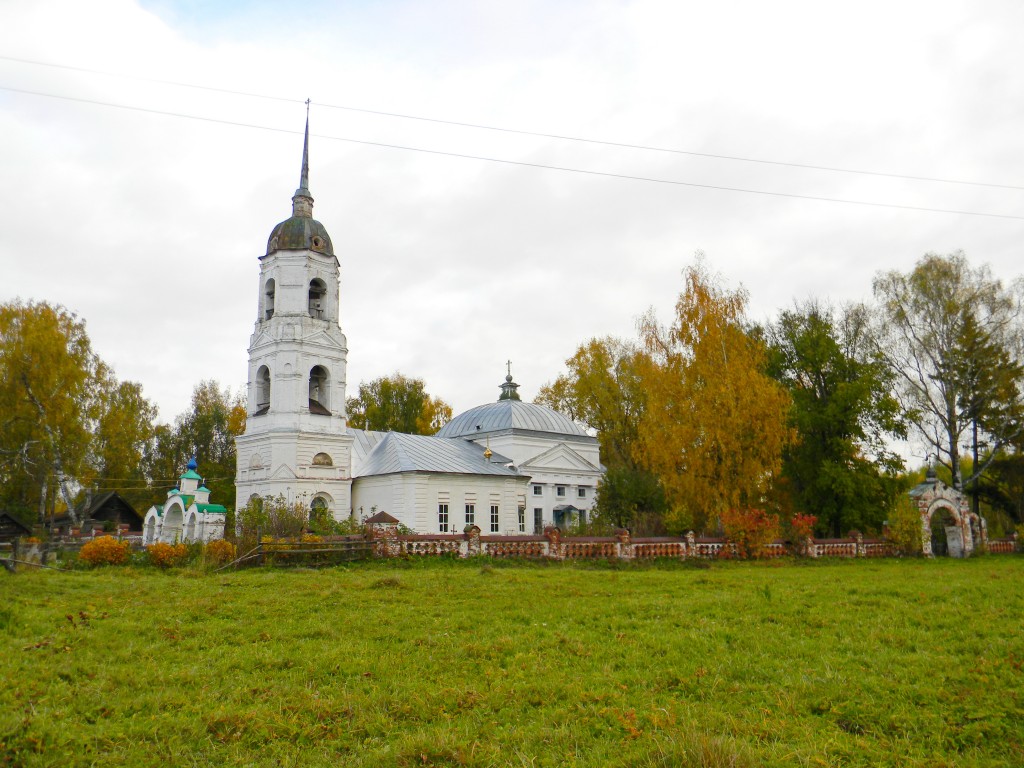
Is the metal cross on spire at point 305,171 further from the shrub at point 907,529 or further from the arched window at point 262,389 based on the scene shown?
the shrub at point 907,529

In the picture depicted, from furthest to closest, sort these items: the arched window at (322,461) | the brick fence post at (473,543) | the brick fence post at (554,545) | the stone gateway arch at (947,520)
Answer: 1. the arched window at (322,461)
2. the stone gateway arch at (947,520)
3. the brick fence post at (554,545)
4. the brick fence post at (473,543)

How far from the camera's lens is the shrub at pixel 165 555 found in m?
20.2

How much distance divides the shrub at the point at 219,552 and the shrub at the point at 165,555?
2.85 ft

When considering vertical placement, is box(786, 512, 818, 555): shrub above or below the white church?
below

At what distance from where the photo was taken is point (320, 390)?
111 feet

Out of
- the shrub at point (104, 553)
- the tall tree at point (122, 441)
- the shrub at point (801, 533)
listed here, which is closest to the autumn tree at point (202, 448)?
the tall tree at point (122, 441)

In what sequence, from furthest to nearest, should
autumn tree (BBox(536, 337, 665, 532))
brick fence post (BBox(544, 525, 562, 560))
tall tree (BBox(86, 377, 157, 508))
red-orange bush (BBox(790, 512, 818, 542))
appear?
Answer: 1. autumn tree (BBox(536, 337, 665, 532))
2. tall tree (BBox(86, 377, 157, 508))
3. red-orange bush (BBox(790, 512, 818, 542))
4. brick fence post (BBox(544, 525, 562, 560))

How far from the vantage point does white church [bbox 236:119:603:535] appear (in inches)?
1259

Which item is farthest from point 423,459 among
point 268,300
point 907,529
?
point 907,529

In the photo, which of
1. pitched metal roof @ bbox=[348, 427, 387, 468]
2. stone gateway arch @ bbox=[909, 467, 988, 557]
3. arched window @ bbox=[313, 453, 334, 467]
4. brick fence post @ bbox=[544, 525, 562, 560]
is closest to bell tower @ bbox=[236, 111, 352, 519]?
arched window @ bbox=[313, 453, 334, 467]

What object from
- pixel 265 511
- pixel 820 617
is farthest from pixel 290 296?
pixel 820 617

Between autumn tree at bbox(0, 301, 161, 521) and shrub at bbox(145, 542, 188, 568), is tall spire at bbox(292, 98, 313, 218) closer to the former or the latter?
autumn tree at bbox(0, 301, 161, 521)

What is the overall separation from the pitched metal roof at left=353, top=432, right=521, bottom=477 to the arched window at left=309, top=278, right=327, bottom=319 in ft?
22.8

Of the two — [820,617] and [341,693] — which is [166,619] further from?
A: [820,617]
